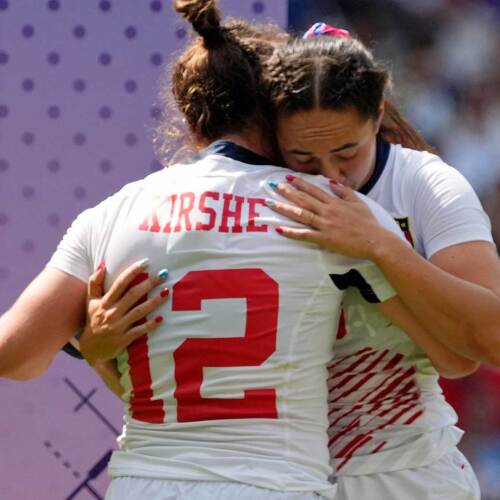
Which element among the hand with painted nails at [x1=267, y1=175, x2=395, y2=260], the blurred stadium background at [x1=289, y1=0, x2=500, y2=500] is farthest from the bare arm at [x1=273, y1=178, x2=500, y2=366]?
the blurred stadium background at [x1=289, y1=0, x2=500, y2=500]

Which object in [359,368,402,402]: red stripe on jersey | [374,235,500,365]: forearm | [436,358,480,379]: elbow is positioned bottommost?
[359,368,402,402]: red stripe on jersey

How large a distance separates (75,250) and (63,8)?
175cm

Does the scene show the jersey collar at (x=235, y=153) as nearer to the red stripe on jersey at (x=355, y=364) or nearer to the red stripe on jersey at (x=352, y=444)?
the red stripe on jersey at (x=355, y=364)

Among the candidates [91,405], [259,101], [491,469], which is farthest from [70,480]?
[259,101]

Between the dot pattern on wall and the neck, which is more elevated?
the neck

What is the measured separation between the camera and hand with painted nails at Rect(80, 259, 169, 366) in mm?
1886

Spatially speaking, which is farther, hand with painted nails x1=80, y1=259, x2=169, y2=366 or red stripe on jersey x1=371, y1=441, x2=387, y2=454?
red stripe on jersey x1=371, y1=441, x2=387, y2=454

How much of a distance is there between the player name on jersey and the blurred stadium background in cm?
172

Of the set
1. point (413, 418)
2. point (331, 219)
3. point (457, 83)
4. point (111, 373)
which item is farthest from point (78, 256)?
point (457, 83)

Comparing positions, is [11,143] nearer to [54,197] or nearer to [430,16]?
→ [54,197]

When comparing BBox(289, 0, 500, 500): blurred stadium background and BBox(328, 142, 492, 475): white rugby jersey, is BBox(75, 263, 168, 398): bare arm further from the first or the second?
BBox(289, 0, 500, 500): blurred stadium background

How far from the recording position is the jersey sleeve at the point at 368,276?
1858 millimetres

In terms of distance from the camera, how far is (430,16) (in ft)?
11.5

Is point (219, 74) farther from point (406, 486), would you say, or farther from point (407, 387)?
point (406, 486)
